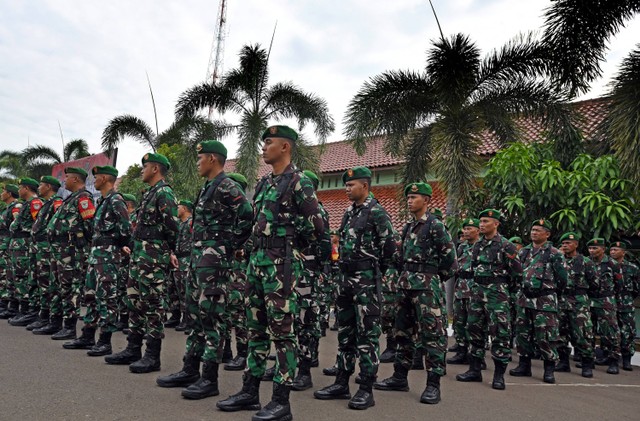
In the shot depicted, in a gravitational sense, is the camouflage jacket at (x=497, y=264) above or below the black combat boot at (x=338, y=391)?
above

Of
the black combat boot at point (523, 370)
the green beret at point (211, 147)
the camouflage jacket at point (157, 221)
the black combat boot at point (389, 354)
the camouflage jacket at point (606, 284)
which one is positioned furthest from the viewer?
the camouflage jacket at point (606, 284)

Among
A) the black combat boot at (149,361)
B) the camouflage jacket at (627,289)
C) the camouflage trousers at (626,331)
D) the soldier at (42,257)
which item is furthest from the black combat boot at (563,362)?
the soldier at (42,257)

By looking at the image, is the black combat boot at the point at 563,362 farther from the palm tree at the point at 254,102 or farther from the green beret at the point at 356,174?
the palm tree at the point at 254,102

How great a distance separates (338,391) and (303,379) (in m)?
0.49

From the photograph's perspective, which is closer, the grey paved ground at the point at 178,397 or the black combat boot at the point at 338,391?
the grey paved ground at the point at 178,397

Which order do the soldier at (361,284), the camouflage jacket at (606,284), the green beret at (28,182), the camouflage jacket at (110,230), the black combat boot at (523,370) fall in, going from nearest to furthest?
1. the soldier at (361,284)
2. the camouflage jacket at (110,230)
3. the black combat boot at (523,370)
4. the green beret at (28,182)
5. the camouflage jacket at (606,284)

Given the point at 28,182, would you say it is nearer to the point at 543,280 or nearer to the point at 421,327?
the point at 421,327

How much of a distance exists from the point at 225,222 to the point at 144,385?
154 centimetres

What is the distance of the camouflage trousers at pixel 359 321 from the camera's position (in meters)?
4.34

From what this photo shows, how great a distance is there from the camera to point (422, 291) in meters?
4.90

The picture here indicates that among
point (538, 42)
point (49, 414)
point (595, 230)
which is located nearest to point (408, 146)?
point (538, 42)

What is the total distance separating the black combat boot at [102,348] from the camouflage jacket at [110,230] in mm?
824

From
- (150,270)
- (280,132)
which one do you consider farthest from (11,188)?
(280,132)

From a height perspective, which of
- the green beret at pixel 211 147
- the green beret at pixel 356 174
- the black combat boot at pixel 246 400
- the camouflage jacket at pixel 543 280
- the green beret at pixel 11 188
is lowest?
the black combat boot at pixel 246 400
